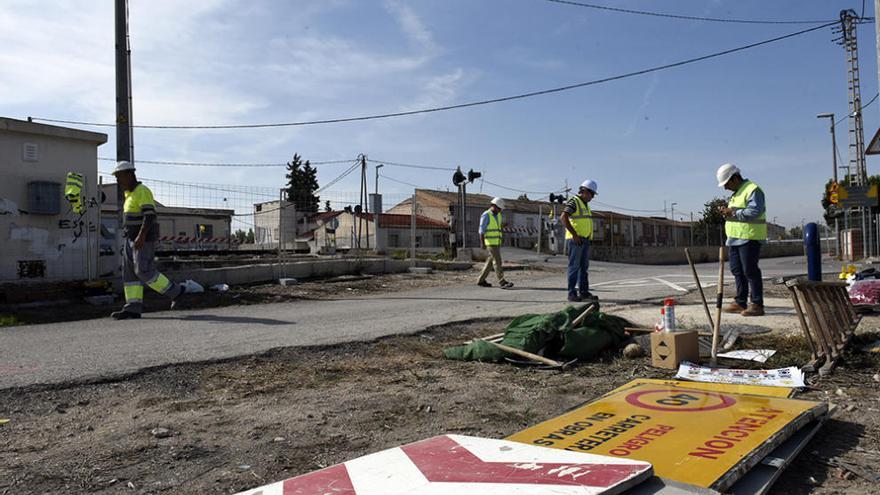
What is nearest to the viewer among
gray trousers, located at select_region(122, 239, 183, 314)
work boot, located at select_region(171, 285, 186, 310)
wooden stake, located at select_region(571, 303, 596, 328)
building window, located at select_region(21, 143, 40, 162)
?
wooden stake, located at select_region(571, 303, 596, 328)

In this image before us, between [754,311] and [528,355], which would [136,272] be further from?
[754,311]

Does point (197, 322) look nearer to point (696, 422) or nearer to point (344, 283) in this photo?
point (344, 283)

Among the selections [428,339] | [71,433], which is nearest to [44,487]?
[71,433]

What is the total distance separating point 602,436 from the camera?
2.87m

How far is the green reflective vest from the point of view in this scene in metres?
9.77

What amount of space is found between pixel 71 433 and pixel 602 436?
2.73m

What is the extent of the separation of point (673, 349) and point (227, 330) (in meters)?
4.42

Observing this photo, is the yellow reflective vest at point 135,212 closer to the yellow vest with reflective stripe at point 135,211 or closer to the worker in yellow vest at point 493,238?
the yellow vest with reflective stripe at point 135,211

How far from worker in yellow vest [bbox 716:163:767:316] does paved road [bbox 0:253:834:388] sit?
7.48 feet

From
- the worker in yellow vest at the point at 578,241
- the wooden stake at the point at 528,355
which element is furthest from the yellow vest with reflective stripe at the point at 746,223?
the wooden stake at the point at 528,355

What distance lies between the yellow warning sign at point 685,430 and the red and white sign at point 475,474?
0.26 metres

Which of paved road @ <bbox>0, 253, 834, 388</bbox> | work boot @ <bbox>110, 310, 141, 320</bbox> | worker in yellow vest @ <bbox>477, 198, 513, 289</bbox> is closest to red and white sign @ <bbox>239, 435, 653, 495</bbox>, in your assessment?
paved road @ <bbox>0, 253, 834, 388</bbox>

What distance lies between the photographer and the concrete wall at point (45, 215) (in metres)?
9.35

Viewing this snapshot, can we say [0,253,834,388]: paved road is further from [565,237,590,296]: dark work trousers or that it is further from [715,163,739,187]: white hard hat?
[715,163,739,187]: white hard hat
